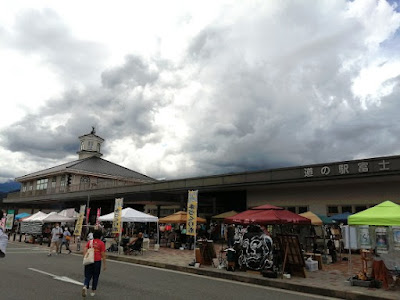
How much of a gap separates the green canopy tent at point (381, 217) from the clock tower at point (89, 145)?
49.6m

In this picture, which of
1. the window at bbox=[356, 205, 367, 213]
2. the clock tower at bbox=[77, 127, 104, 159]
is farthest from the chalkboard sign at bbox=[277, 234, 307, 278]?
the clock tower at bbox=[77, 127, 104, 159]

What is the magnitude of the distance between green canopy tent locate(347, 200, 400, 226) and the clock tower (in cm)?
4959

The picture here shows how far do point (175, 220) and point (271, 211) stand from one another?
1003cm

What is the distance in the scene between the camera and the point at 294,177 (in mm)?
18391

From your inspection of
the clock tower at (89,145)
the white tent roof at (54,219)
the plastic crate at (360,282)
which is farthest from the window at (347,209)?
the clock tower at (89,145)

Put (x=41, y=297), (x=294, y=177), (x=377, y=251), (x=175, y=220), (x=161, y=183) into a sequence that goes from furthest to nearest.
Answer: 1. (x=161, y=183)
2. (x=175, y=220)
3. (x=294, y=177)
4. (x=377, y=251)
5. (x=41, y=297)

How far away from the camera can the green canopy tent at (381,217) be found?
8.64 meters

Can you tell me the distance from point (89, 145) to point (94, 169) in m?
10.1

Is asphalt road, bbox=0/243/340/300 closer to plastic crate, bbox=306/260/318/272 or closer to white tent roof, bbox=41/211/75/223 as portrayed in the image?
plastic crate, bbox=306/260/318/272

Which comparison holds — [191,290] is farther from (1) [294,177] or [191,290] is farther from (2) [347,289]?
(1) [294,177]

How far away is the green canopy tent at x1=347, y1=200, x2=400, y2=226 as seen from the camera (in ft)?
28.3

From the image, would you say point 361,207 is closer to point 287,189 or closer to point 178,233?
point 287,189

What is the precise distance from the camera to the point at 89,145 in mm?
54219

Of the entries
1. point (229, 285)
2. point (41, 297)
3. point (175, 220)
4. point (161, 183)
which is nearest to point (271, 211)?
point (229, 285)
